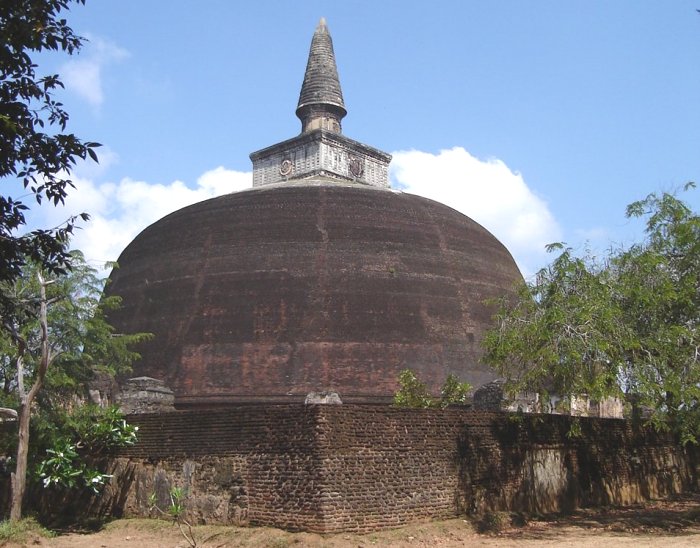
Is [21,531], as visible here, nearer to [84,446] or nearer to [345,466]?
[84,446]

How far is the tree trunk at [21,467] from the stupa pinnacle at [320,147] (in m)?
22.8

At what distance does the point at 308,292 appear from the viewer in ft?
69.7

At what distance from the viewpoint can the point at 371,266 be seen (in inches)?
869

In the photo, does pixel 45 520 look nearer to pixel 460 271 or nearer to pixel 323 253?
pixel 323 253

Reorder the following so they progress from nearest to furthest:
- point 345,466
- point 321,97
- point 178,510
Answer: point 345,466
point 178,510
point 321,97

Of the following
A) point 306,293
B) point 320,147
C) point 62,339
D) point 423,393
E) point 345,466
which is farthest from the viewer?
point 320,147

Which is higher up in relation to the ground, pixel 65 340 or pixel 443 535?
pixel 65 340

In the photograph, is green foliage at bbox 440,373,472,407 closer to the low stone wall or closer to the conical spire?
the low stone wall

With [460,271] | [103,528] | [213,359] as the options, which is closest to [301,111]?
[460,271]

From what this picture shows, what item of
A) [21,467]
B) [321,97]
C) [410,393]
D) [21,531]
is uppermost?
[321,97]

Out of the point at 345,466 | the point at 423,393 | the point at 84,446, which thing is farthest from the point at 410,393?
the point at 84,446

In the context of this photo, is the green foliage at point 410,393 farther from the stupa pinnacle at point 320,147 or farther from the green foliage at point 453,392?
the stupa pinnacle at point 320,147

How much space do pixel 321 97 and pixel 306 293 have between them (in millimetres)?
17035

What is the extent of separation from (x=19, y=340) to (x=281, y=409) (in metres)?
4.29
